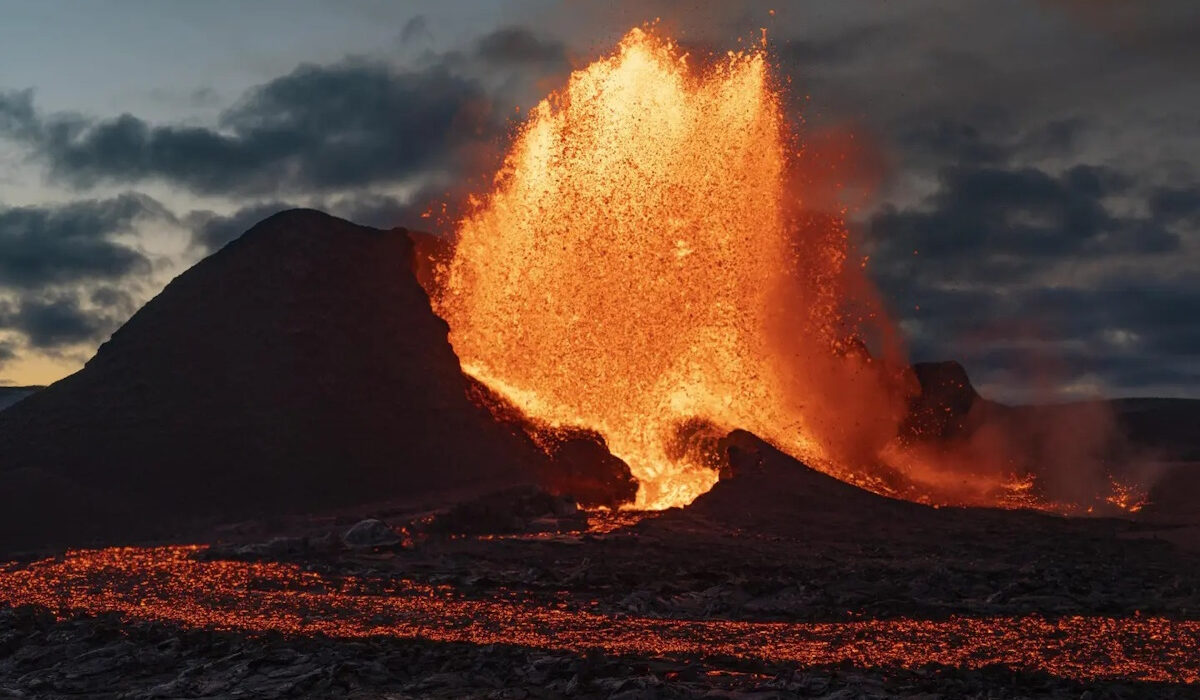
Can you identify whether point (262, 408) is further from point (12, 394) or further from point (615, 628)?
point (12, 394)

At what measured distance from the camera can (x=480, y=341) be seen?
59.2 meters

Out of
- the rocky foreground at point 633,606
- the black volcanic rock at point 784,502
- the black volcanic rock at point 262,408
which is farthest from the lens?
the black volcanic rock at point 262,408

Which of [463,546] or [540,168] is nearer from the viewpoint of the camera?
[463,546]

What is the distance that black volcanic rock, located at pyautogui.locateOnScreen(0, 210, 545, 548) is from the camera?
49.3 m

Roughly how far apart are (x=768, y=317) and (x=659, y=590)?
28.4 metres

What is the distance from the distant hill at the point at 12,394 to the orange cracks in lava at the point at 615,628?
78274 mm

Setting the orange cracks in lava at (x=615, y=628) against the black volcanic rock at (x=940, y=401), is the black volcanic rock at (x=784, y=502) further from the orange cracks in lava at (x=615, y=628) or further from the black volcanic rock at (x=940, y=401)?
the black volcanic rock at (x=940, y=401)

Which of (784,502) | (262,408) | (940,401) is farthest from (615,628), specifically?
(940,401)

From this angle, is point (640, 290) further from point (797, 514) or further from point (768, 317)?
point (797, 514)

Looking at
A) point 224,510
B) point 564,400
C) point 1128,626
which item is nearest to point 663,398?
point 564,400

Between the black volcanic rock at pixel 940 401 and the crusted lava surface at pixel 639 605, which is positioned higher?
the black volcanic rock at pixel 940 401

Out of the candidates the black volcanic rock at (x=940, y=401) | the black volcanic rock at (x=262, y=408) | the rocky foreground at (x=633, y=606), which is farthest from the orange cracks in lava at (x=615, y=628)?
the black volcanic rock at (x=940, y=401)

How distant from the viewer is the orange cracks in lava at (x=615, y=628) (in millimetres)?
19750

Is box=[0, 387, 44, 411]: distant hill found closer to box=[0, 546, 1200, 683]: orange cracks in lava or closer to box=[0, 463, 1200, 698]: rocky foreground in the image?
box=[0, 463, 1200, 698]: rocky foreground
